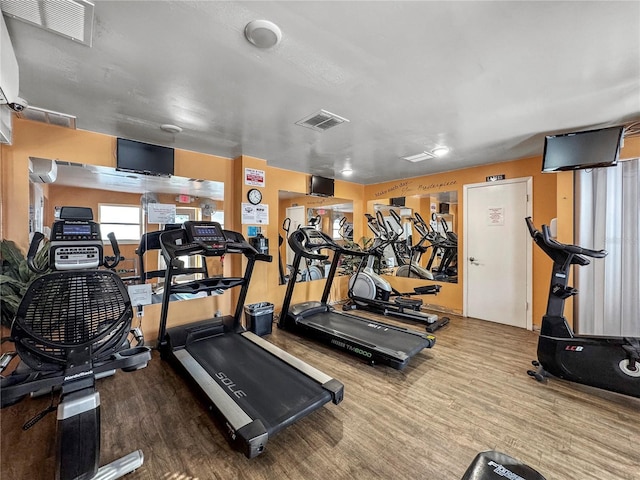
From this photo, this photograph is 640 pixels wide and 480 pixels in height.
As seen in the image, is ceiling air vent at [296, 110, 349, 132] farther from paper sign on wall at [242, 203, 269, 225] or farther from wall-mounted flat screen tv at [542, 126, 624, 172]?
wall-mounted flat screen tv at [542, 126, 624, 172]

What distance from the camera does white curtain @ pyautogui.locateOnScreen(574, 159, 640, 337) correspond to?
3.09 meters

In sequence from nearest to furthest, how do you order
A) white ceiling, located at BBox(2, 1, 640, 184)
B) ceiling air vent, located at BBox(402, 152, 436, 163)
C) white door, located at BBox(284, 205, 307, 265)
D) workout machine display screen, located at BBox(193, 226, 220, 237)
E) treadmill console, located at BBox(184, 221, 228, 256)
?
white ceiling, located at BBox(2, 1, 640, 184) < treadmill console, located at BBox(184, 221, 228, 256) < workout machine display screen, located at BBox(193, 226, 220, 237) < ceiling air vent, located at BBox(402, 152, 436, 163) < white door, located at BBox(284, 205, 307, 265)

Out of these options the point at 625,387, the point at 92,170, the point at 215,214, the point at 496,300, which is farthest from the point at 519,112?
the point at 92,170

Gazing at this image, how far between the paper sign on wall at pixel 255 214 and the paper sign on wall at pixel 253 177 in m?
0.33

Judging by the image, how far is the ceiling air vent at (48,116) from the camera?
256 centimetres

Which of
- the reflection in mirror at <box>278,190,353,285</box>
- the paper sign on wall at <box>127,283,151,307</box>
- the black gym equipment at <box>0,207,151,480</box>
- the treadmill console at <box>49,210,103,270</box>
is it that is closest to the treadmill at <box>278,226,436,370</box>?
the reflection in mirror at <box>278,190,353,285</box>

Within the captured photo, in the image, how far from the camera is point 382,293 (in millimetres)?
4895

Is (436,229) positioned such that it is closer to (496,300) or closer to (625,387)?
(496,300)

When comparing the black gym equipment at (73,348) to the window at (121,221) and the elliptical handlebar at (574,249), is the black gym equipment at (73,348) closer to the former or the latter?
the window at (121,221)

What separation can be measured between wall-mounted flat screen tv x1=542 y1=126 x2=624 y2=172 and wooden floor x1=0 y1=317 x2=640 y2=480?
7.77 ft

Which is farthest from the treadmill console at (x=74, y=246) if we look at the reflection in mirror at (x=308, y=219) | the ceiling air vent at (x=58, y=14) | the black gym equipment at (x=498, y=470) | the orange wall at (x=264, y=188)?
the reflection in mirror at (x=308, y=219)

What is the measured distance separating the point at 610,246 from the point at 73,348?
515cm

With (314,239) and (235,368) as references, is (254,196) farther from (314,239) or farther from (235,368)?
(235,368)

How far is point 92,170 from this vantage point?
3.15m
